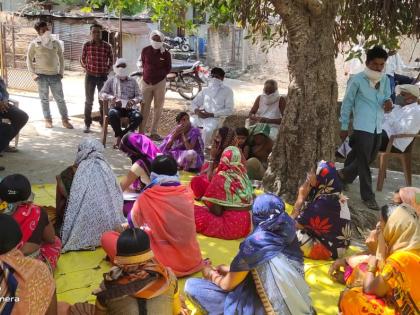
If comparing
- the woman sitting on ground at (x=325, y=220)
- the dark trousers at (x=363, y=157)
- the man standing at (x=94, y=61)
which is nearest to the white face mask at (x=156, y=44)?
the man standing at (x=94, y=61)

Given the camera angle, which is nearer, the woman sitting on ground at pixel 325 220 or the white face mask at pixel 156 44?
the woman sitting on ground at pixel 325 220

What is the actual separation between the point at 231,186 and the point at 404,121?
2.94 metres

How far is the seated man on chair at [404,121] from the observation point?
6047mm

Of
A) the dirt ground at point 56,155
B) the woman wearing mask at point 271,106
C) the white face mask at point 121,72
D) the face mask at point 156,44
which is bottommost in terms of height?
the dirt ground at point 56,155

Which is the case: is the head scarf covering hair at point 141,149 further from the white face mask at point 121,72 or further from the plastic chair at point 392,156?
the plastic chair at point 392,156

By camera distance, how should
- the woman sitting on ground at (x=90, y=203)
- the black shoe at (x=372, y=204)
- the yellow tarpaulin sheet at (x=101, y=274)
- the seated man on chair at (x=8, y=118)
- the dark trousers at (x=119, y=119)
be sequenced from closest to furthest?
the yellow tarpaulin sheet at (x=101, y=274) < the woman sitting on ground at (x=90, y=203) < the black shoe at (x=372, y=204) < the seated man on chair at (x=8, y=118) < the dark trousers at (x=119, y=119)

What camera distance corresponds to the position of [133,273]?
2.23m

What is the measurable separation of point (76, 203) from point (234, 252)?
1.41 metres

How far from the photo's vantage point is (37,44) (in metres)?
7.85

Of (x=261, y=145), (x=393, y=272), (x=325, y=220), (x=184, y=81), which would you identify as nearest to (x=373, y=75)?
(x=261, y=145)

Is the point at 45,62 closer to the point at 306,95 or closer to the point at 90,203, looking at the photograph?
the point at 306,95

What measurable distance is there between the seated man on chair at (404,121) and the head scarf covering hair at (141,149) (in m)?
3.30

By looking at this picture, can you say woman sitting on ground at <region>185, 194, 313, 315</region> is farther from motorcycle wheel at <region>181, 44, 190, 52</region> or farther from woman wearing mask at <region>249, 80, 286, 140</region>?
motorcycle wheel at <region>181, 44, 190, 52</region>

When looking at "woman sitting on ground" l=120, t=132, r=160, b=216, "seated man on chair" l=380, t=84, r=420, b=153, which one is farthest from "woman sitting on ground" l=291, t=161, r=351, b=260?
"seated man on chair" l=380, t=84, r=420, b=153
